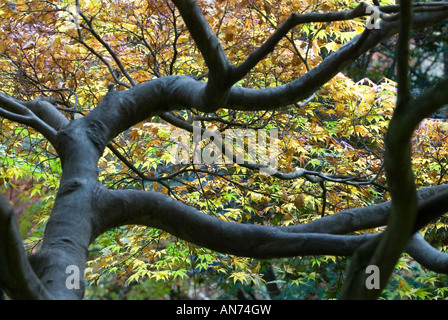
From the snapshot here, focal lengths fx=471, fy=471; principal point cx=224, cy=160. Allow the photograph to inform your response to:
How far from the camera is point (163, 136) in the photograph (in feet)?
14.4

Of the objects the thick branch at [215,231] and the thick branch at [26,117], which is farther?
the thick branch at [26,117]

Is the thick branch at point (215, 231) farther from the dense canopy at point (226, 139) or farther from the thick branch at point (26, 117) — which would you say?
the thick branch at point (26, 117)

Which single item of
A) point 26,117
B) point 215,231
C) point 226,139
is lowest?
point 215,231

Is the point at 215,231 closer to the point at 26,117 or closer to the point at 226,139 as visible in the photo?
the point at 26,117

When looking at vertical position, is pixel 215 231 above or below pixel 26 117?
below

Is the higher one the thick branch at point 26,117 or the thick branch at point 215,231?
the thick branch at point 26,117

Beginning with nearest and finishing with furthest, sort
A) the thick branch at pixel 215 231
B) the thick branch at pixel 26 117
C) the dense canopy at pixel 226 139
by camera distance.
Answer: the dense canopy at pixel 226 139 → the thick branch at pixel 215 231 → the thick branch at pixel 26 117

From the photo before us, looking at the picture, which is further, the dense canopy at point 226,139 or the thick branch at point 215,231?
the thick branch at point 215,231

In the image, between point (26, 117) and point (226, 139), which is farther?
point (226, 139)

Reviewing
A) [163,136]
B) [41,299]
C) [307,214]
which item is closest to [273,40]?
[41,299]

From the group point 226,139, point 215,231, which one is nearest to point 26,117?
point 215,231

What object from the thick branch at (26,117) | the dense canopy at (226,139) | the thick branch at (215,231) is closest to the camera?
the dense canopy at (226,139)

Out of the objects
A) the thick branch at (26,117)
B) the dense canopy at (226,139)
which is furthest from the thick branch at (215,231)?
the thick branch at (26,117)
